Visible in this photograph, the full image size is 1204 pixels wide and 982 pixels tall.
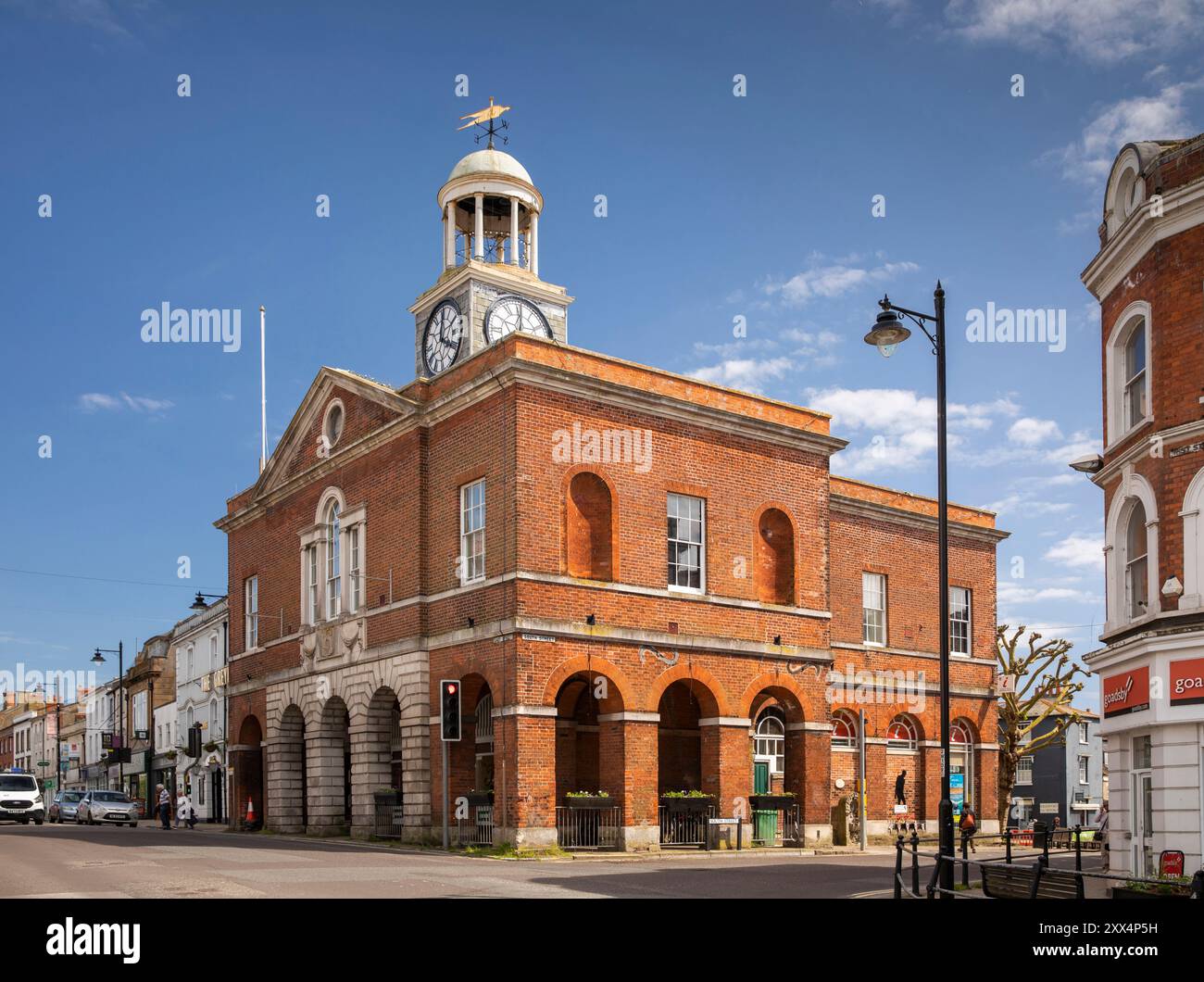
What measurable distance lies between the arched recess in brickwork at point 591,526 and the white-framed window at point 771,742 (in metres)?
7.32

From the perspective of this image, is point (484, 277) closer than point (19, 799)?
Yes

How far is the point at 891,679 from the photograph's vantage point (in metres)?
38.2

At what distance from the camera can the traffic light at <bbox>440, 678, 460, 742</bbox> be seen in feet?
84.0

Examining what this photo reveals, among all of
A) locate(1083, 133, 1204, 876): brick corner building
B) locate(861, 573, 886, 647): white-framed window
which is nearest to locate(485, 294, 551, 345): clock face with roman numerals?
locate(861, 573, 886, 647): white-framed window

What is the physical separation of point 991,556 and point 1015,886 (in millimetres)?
26222

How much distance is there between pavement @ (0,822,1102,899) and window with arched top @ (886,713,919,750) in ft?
26.6

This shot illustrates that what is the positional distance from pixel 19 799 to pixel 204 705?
1312cm

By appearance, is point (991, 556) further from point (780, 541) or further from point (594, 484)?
point (594, 484)

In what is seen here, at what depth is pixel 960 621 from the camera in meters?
40.8

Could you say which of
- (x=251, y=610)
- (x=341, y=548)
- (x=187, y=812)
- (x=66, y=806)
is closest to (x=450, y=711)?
(x=341, y=548)

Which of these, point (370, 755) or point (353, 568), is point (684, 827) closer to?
point (370, 755)

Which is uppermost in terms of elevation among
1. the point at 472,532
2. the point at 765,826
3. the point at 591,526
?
the point at 591,526

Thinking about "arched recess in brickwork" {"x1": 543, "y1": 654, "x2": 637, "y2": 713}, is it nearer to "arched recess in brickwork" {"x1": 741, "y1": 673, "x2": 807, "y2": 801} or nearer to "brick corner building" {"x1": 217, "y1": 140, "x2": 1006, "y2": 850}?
"brick corner building" {"x1": 217, "y1": 140, "x2": 1006, "y2": 850}
